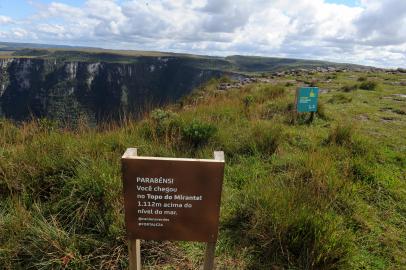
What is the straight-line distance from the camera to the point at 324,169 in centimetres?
441

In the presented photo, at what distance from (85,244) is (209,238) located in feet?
4.71

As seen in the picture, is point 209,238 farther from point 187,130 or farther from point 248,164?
point 187,130

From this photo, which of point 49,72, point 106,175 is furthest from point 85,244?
point 49,72

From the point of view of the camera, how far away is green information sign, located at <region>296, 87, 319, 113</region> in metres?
7.75

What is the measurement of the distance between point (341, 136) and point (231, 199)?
10.6 ft

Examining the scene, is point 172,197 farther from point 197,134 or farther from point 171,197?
point 197,134

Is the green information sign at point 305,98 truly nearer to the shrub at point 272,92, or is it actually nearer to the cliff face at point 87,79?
the shrub at point 272,92

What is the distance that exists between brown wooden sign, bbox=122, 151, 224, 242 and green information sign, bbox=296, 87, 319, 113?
19.3 feet

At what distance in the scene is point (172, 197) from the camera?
243 cm

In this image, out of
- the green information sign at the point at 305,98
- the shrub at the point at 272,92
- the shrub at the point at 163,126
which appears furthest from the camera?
the shrub at the point at 272,92

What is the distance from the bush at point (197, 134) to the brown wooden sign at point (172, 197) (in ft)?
10.8

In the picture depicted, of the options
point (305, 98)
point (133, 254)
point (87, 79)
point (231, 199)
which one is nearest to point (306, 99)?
point (305, 98)

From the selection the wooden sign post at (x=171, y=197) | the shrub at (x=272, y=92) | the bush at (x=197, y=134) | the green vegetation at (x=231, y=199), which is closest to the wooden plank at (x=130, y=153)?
the wooden sign post at (x=171, y=197)

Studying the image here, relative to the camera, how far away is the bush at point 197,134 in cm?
581
